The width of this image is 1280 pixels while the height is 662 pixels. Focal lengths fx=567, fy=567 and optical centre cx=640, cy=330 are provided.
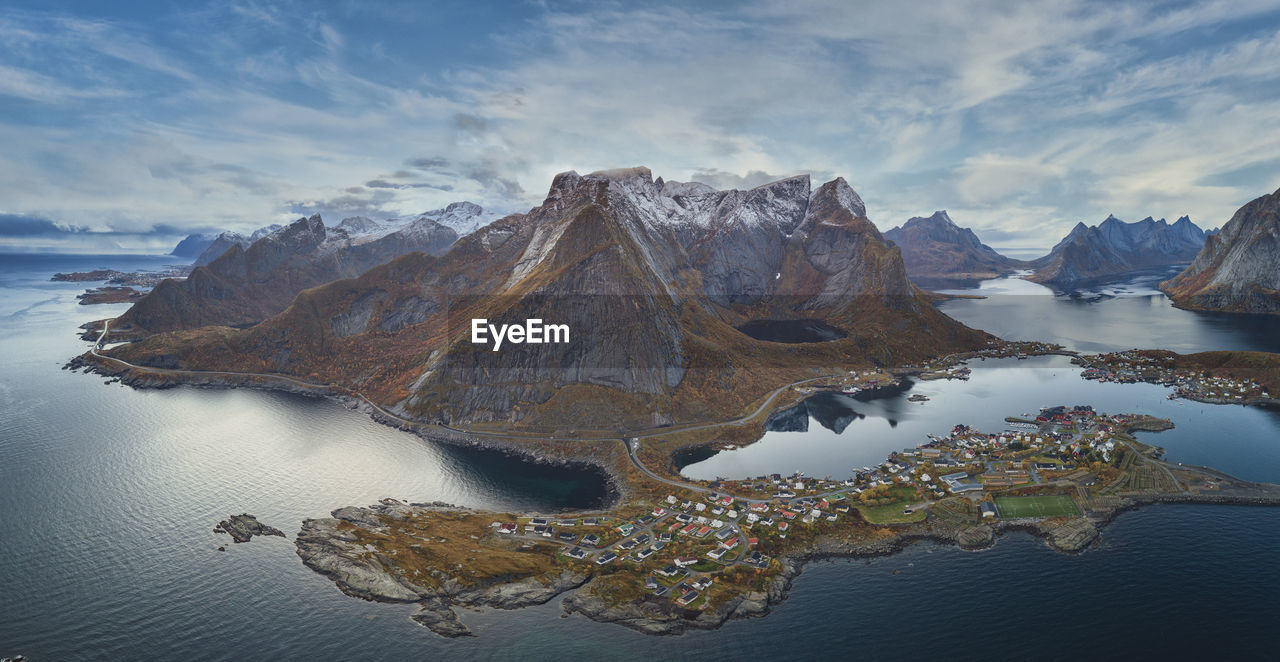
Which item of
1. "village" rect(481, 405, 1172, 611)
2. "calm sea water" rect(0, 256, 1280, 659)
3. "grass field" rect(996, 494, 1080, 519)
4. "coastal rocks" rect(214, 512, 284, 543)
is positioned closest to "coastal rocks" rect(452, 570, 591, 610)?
"calm sea water" rect(0, 256, 1280, 659)

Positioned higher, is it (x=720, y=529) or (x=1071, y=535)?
(x=1071, y=535)

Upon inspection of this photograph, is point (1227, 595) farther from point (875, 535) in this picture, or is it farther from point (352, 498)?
point (352, 498)

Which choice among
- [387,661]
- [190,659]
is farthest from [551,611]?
[190,659]

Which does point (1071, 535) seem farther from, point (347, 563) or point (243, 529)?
point (243, 529)

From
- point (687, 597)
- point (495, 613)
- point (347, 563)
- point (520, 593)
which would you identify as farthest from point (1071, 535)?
point (347, 563)

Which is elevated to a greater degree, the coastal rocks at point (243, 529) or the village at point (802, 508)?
the village at point (802, 508)

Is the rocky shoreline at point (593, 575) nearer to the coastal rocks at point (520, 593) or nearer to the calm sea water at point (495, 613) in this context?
the coastal rocks at point (520, 593)

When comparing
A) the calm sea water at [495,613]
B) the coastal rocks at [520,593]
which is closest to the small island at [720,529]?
the coastal rocks at [520,593]

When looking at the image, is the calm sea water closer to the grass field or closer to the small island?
the small island
